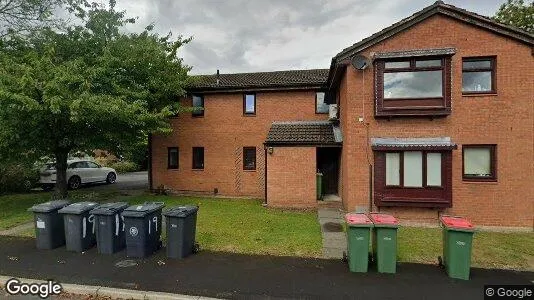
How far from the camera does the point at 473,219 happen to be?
29.9ft

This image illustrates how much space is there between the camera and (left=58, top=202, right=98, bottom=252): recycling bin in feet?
22.2

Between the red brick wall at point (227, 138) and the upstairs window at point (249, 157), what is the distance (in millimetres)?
201

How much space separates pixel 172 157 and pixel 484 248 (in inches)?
541

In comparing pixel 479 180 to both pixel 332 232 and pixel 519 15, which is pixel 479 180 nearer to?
pixel 332 232

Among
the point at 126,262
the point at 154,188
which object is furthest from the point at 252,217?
the point at 154,188

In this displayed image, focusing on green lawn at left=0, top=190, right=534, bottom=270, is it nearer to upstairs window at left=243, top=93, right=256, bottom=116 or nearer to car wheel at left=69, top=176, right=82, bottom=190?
car wheel at left=69, top=176, right=82, bottom=190

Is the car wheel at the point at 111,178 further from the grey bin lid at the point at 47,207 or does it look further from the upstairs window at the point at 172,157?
the grey bin lid at the point at 47,207

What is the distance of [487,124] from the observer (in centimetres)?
904

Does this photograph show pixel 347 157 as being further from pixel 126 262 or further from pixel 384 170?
pixel 126 262

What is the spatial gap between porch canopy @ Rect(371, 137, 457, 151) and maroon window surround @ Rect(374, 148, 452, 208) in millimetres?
114

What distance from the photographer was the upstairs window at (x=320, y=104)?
14.4m

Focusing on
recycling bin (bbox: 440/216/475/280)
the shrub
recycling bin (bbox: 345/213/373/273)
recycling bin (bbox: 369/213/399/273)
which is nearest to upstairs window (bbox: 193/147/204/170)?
recycling bin (bbox: 345/213/373/273)

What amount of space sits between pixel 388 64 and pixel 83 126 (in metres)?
11.0

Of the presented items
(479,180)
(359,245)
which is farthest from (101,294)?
(479,180)
